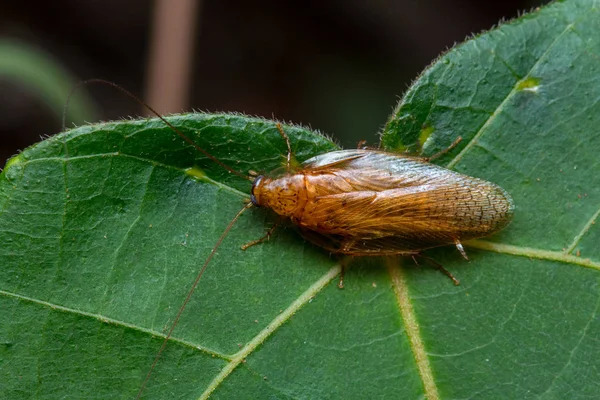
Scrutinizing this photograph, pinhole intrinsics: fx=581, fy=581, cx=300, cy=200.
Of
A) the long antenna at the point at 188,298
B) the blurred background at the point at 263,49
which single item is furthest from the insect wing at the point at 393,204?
the blurred background at the point at 263,49

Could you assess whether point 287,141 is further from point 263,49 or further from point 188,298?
point 263,49

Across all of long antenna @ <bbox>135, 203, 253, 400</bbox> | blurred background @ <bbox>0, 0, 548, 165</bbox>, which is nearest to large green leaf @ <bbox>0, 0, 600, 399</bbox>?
long antenna @ <bbox>135, 203, 253, 400</bbox>

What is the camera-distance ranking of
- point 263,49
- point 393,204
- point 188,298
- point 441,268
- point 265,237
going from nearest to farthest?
point 188,298 → point 441,268 → point 265,237 → point 393,204 → point 263,49

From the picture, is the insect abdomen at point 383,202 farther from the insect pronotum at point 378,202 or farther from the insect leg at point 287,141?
the insect leg at point 287,141

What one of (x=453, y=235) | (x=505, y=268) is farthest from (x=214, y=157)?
(x=505, y=268)

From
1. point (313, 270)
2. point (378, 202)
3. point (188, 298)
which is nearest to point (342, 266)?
point (313, 270)

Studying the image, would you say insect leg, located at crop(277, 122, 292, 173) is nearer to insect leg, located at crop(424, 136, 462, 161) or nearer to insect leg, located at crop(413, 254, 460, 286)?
insect leg, located at crop(424, 136, 462, 161)

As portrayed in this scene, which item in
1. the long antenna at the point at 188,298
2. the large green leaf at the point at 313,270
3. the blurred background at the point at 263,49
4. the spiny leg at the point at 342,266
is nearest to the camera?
the large green leaf at the point at 313,270
